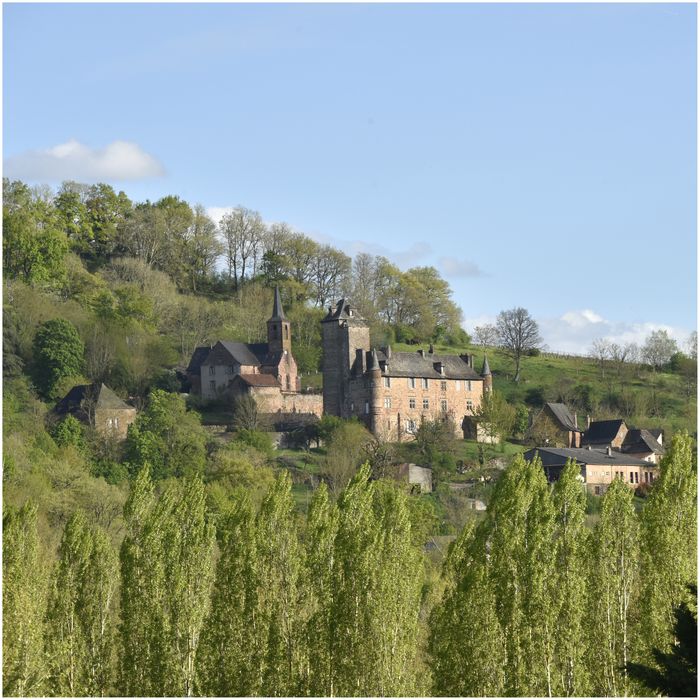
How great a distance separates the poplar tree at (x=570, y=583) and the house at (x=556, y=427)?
56.3 m

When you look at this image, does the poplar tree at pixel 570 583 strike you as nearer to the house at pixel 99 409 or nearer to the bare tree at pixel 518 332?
the house at pixel 99 409

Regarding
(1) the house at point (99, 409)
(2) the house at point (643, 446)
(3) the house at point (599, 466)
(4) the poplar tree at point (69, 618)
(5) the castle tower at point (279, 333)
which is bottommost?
(4) the poplar tree at point (69, 618)

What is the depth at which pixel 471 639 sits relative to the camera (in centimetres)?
3450

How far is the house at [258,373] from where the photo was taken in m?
94.9

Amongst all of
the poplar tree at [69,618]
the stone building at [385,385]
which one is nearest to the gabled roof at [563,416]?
the stone building at [385,385]

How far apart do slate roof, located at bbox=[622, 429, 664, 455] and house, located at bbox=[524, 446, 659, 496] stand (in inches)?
79.9

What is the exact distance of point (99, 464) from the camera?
80375 millimetres

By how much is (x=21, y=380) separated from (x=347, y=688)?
6064 centimetres

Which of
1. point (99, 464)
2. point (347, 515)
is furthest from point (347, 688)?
point (99, 464)

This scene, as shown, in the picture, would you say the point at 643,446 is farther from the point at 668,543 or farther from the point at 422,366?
the point at 668,543

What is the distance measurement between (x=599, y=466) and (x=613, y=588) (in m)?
49.3

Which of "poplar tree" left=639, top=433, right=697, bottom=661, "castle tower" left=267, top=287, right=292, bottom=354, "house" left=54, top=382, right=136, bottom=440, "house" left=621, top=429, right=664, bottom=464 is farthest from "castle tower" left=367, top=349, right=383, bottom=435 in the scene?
"poplar tree" left=639, top=433, right=697, bottom=661

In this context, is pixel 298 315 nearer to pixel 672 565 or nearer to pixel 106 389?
pixel 106 389

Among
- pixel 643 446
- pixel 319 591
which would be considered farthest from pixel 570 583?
pixel 643 446
